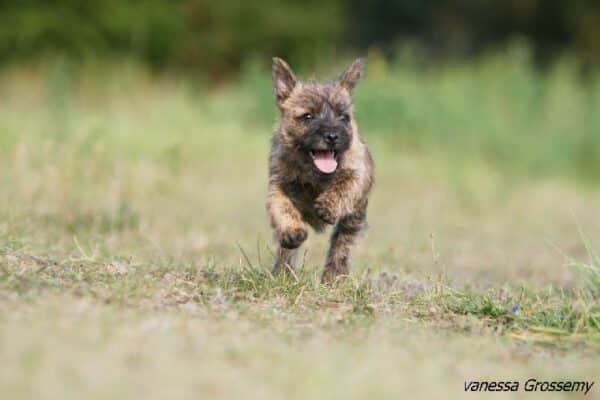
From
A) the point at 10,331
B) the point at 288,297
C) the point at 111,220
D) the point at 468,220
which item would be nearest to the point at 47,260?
the point at 288,297

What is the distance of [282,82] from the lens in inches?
304

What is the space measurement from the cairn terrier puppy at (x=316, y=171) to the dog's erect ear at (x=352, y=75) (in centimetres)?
6

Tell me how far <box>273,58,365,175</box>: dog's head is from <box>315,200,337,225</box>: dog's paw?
24cm

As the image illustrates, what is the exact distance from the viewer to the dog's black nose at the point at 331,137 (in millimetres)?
7062

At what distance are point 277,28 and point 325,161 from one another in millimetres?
18759

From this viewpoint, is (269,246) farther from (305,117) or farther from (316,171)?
(316,171)

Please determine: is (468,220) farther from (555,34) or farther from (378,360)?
(555,34)

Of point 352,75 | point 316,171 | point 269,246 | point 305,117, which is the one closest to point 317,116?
point 305,117

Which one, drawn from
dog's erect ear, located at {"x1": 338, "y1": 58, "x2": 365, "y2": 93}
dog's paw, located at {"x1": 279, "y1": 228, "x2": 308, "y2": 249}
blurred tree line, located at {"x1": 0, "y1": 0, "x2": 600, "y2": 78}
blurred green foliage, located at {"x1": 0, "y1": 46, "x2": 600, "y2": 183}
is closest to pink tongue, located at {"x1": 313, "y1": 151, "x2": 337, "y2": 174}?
dog's paw, located at {"x1": 279, "y1": 228, "x2": 308, "y2": 249}

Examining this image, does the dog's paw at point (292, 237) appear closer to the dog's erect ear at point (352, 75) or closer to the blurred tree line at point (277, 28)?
the dog's erect ear at point (352, 75)

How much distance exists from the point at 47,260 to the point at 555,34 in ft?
87.6

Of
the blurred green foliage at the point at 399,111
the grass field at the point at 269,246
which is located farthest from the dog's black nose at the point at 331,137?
the blurred green foliage at the point at 399,111

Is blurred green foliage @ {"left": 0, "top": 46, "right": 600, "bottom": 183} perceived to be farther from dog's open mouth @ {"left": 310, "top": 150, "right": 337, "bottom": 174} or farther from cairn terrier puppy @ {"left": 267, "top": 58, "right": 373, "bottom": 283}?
dog's open mouth @ {"left": 310, "top": 150, "right": 337, "bottom": 174}

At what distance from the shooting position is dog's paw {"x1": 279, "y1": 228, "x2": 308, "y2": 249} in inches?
260
